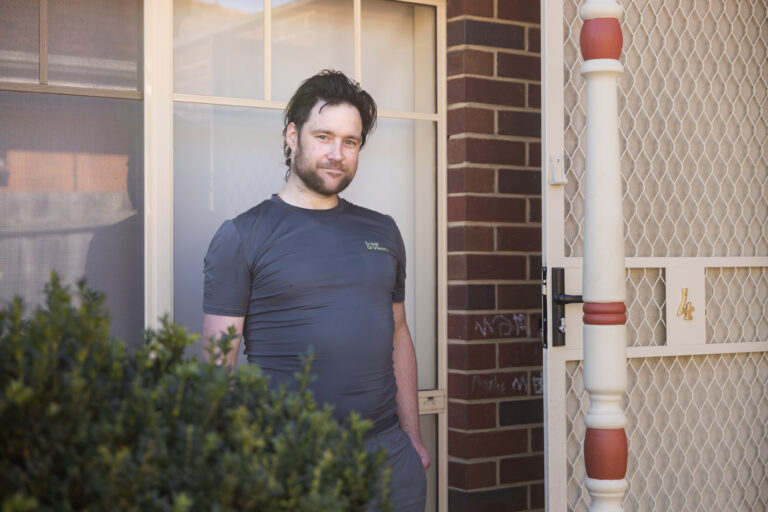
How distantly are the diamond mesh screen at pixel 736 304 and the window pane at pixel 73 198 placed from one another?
2.20 metres

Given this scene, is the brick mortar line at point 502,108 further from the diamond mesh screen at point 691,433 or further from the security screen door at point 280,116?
the diamond mesh screen at point 691,433

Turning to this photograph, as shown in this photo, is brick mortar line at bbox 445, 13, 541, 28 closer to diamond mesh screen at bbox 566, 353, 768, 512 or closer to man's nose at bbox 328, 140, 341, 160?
man's nose at bbox 328, 140, 341, 160

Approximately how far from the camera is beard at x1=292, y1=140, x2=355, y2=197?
2.85 metres

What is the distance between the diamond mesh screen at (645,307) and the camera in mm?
3615

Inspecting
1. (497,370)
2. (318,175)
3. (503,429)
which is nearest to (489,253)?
(497,370)

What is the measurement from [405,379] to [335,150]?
797 mm

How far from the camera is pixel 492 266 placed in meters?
3.78

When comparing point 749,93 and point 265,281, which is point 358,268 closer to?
point 265,281

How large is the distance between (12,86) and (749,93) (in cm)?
287

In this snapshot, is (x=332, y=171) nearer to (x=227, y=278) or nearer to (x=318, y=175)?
(x=318, y=175)

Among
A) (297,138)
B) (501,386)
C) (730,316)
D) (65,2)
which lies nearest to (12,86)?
(65,2)

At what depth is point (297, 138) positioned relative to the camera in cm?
294

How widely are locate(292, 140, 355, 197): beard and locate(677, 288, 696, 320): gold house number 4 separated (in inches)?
61.0

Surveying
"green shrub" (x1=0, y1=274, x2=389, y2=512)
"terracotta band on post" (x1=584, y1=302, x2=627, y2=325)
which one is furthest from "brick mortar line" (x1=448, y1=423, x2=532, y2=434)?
"green shrub" (x1=0, y1=274, x2=389, y2=512)
